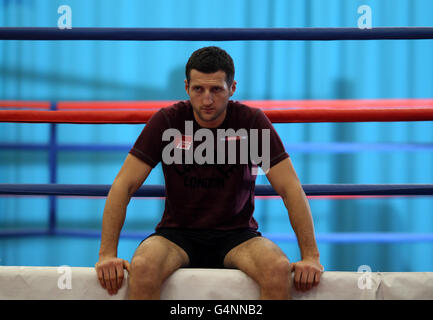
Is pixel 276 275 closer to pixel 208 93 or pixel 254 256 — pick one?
pixel 254 256

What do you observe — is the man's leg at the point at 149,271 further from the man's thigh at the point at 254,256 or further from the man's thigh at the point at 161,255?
the man's thigh at the point at 254,256

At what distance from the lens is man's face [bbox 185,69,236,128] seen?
2.77 feet

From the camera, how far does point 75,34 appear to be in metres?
1.01

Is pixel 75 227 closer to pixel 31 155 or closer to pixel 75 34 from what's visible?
pixel 31 155

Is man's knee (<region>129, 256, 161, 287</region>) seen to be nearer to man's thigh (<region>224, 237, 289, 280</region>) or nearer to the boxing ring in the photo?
the boxing ring

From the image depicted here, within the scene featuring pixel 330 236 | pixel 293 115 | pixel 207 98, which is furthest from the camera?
pixel 330 236

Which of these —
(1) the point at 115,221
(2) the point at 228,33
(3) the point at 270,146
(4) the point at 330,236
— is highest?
(2) the point at 228,33

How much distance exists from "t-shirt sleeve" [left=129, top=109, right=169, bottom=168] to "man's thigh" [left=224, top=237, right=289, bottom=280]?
0.27 m

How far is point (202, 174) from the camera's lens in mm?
883

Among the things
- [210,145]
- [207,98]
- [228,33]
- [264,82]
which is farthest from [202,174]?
[264,82]

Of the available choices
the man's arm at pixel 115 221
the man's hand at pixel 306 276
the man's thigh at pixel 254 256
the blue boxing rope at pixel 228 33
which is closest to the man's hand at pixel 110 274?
the man's arm at pixel 115 221

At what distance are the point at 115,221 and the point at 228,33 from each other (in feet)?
1.83

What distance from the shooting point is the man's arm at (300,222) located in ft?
2.47
